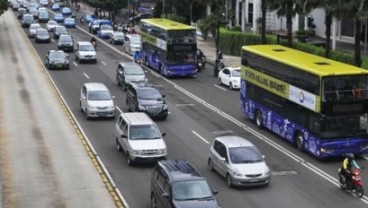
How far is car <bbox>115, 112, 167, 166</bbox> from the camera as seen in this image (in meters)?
30.0

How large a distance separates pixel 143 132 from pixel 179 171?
758 centimetres

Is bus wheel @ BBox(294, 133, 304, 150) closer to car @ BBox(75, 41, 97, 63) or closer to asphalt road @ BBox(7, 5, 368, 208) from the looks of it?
asphalt road @ BBox(7, 5, 368, 208)

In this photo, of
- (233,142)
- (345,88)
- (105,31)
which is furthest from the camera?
(105,31)

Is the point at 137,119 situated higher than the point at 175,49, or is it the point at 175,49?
the point at 175,49

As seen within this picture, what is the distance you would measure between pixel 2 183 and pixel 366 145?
1539 cm

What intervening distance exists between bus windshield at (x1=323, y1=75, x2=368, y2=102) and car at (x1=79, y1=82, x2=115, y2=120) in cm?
1401

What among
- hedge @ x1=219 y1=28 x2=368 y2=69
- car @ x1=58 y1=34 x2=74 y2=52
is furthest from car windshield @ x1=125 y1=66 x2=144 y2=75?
car @ x1=58 y1=34 x2=74 y2=52

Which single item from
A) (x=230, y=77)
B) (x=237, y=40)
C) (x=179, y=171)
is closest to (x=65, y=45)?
(x=237, y=40)

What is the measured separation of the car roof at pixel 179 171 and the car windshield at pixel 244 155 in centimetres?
363

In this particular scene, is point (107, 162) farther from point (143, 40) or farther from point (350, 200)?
point (143, 40)

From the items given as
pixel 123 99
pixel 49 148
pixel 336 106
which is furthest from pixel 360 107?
pixel 123 99

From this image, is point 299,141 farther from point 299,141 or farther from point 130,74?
point 130,74

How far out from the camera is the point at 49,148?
111 ft

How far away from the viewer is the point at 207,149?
111 ft
